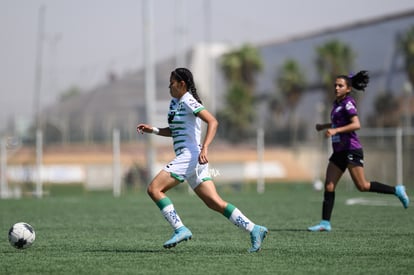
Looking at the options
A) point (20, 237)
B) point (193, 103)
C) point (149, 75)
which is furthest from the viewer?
point (149, 75)

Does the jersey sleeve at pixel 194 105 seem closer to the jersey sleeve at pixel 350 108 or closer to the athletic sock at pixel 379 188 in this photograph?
the jersey sleeve at pixel 350 108

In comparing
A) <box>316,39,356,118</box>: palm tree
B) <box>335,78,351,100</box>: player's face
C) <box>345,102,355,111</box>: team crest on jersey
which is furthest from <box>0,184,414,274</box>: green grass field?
<box>316,39,356,118</box>: palm tree

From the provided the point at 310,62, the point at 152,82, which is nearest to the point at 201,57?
the point at 310,62

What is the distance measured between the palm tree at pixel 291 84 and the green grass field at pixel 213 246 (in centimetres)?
5938

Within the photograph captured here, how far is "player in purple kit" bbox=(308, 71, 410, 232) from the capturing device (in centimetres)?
1288

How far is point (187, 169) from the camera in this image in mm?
10195

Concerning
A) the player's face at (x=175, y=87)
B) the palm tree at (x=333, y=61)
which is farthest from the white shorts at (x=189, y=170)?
the palm tree at (x=333, y=61)

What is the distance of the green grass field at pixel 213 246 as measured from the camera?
882cm

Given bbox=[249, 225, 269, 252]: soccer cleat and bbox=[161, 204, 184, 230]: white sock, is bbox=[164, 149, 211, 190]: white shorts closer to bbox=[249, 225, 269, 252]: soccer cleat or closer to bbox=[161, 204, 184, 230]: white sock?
bbox=[161, 204, 184, 230]: white sock

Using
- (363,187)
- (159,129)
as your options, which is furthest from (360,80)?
(159,129)

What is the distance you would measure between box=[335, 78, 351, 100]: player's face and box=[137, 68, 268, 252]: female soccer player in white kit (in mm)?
3264

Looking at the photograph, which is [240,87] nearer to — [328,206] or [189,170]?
[328,206]

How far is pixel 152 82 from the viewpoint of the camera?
1366 inches

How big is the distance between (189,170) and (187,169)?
0.09 ft
